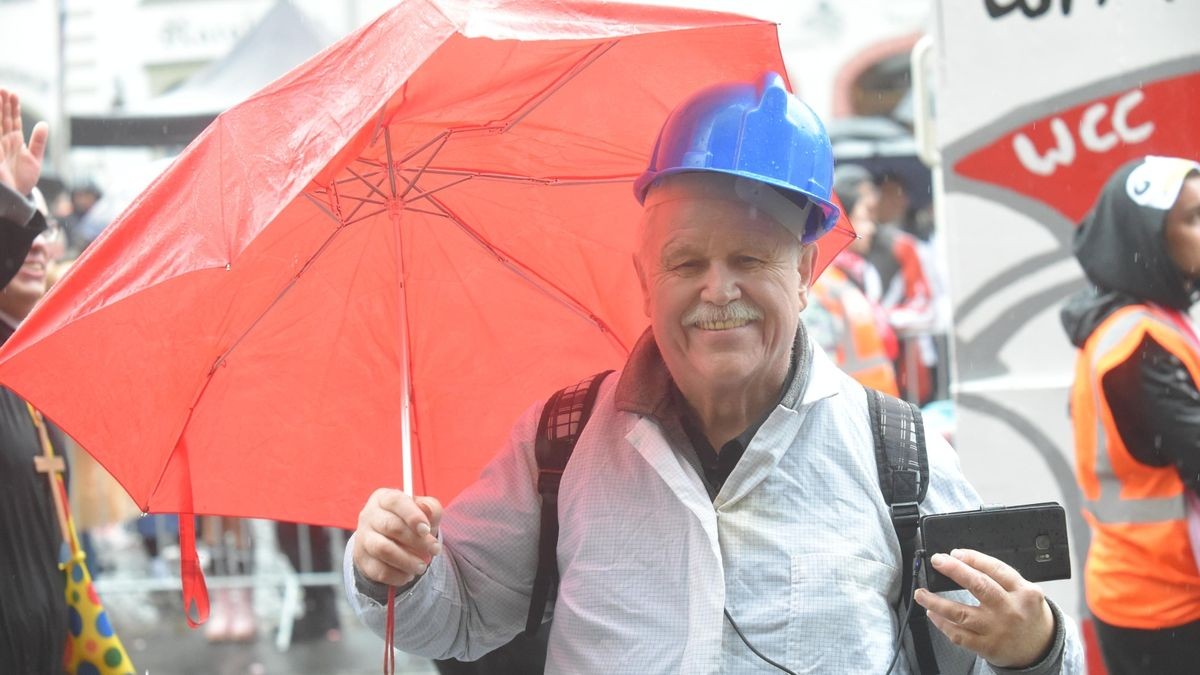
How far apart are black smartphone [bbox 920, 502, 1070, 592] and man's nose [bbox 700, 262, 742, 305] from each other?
50 cm

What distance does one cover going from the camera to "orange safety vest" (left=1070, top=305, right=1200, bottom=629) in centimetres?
441

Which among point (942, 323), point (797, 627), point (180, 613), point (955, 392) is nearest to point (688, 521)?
point (797, 627)

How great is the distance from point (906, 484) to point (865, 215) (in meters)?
9.40

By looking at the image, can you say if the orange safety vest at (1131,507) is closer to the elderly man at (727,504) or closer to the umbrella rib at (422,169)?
the elderly man at (727,504)

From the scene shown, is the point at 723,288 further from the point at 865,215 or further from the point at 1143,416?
the point at 865,215

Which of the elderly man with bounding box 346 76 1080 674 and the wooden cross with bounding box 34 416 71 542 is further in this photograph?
the wooden cross with bounding box 34 416 71 542

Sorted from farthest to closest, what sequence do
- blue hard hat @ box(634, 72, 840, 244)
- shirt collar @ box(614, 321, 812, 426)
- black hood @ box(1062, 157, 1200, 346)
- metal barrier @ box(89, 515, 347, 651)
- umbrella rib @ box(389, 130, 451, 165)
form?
metal barrier @ box(89, 515, 347, 651) → black hood @ box(1062, 157, 1200, 346) → umbrella rib @ box(389, 130, 451, 165) → shirt collar @ box(614, 321, 812, 426) → blue hard hat @ box(634, 72, 840, 244)

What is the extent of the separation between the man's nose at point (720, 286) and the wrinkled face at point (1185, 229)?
2570 mm

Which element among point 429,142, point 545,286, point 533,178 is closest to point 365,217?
point 429,142

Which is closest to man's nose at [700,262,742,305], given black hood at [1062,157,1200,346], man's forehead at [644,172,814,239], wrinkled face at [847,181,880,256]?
man's forehead at [644,172,814,239]

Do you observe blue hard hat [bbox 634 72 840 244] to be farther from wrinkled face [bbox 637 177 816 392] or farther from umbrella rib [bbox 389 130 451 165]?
umbrella rib [bbox 389 130 451 165]

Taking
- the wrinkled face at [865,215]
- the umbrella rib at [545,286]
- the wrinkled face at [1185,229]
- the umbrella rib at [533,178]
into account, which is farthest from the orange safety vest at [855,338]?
the umbrella rib at [533,178]

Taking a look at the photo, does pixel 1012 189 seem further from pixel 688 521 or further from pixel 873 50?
pixel 873 50

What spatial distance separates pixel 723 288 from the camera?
2463 mm
